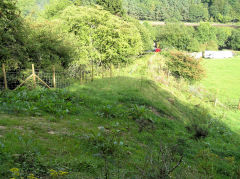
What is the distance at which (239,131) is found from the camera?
44.4ft

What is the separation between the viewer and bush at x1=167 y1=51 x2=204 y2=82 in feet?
79.4

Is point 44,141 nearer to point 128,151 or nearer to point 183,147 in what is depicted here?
point 128,151

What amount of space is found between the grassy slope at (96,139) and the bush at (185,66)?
12772 millimetres

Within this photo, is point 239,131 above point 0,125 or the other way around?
the other way around

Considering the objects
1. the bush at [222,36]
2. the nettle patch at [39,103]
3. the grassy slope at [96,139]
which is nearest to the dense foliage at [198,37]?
the bush at [222,36]

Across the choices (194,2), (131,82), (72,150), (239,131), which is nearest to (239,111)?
(239,131)

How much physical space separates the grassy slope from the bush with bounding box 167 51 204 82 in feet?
41.9

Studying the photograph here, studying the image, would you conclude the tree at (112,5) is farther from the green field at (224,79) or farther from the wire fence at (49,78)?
the wire fence at (49,78)

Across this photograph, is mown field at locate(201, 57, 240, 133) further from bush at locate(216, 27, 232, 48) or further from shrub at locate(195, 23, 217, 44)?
bush at locate(216, 27, 232, 48)

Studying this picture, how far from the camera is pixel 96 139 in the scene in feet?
18.2

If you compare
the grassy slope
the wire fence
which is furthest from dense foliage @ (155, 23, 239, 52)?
the grassy slope

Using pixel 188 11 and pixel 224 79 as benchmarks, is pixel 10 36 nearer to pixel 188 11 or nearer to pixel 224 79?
pixel 224 79

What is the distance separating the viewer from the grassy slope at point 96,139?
415cm

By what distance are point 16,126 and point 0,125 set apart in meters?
0.38
